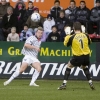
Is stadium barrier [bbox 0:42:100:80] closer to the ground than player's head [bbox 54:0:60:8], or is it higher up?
closer to the ground

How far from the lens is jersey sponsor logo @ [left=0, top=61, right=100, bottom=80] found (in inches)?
803

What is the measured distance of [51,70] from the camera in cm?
2056

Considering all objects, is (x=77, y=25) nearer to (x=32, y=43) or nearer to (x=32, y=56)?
(x=32, y=43)

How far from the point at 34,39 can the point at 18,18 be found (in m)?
6.34

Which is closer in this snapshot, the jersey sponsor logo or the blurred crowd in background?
the jersey sponsor logo

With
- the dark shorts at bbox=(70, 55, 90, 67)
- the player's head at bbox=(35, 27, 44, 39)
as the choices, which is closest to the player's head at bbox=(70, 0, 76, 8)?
the player's head at bbox=(35, 27, 44, 39)

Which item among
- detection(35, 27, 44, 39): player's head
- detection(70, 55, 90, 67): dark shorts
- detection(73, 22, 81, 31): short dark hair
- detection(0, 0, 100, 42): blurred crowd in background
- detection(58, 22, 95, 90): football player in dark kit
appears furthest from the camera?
detection(0, 0, 100, 42): blurred crowd in background

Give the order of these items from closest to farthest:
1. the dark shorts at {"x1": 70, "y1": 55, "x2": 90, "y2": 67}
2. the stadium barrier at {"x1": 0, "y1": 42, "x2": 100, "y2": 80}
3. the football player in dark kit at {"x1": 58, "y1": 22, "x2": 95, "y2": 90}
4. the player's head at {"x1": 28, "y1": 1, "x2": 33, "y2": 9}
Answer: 1. the football player in dark kit at {"x1": 58, "y1": 22, "x2": 95, "y2": 90}
2. the dark shorts at {"x1": 70, "y1": 55, "x2": 90, "y2": 67}
3. the stadium barrier at {"x1": 0, "y1": 42, "x2": 100, "y2": 80}
4. the player's head at {"x1": 28, "y1": 1, "x2": 33, "y2": 9}

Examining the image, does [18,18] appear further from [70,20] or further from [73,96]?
[73,96]

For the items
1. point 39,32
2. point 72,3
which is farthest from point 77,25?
point 72,3

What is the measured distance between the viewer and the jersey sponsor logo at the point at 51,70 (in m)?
20.4

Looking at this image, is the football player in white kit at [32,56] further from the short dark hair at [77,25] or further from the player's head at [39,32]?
the short dark hair at [77,25]

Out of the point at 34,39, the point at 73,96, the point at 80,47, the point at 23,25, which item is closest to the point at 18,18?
the point at 23,25

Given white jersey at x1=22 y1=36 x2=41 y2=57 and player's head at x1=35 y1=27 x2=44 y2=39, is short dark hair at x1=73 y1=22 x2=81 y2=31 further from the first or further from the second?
white jersey at x1=22 y1=36 x2=41 y2=57
